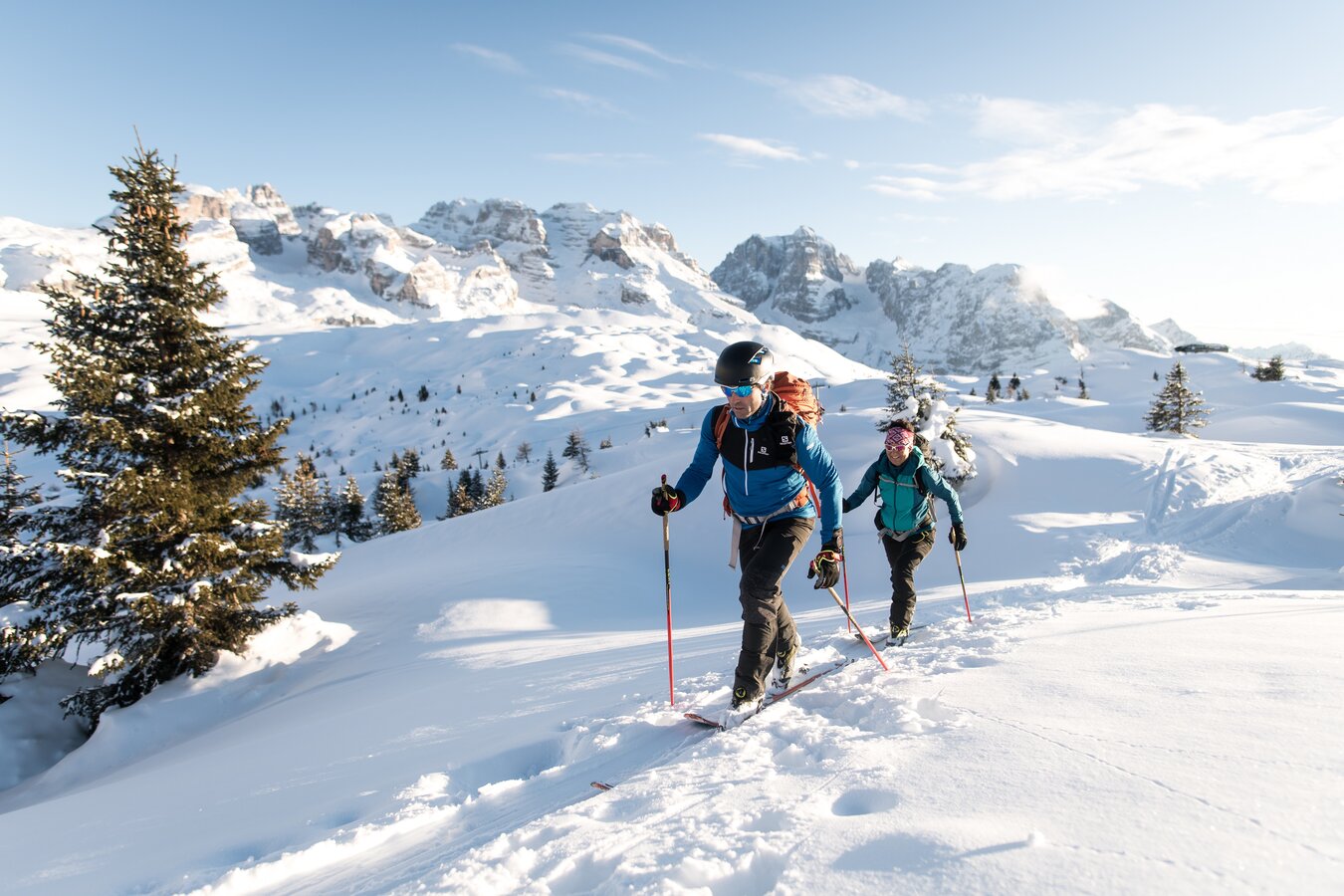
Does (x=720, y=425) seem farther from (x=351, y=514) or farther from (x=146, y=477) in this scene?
(x=351, y=514)

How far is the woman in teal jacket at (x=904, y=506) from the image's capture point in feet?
22.7

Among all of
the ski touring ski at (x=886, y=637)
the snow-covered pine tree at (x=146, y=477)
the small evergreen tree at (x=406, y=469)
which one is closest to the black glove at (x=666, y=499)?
the ski touring ski at (x=886, y=637)

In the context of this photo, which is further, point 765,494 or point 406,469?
point 406,469

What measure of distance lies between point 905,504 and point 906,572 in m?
0.75

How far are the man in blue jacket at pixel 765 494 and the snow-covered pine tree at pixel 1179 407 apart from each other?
41.5 m

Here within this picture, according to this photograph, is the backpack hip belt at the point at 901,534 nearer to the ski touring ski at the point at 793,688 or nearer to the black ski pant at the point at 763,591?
the ski touring ski at the point at 793,688

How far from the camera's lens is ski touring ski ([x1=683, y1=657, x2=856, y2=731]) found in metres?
4.62

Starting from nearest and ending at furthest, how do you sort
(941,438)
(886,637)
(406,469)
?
(886,637)
(941,438)
(406,469)

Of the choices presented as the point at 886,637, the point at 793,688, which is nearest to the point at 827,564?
the point at 793,688

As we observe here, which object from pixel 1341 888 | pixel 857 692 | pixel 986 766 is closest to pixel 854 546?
pixel 857 692

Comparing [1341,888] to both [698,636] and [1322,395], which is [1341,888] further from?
[1322,395]

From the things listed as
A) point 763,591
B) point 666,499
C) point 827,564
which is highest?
point 666,499

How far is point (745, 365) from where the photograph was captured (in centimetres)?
459

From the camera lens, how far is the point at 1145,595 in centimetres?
870
